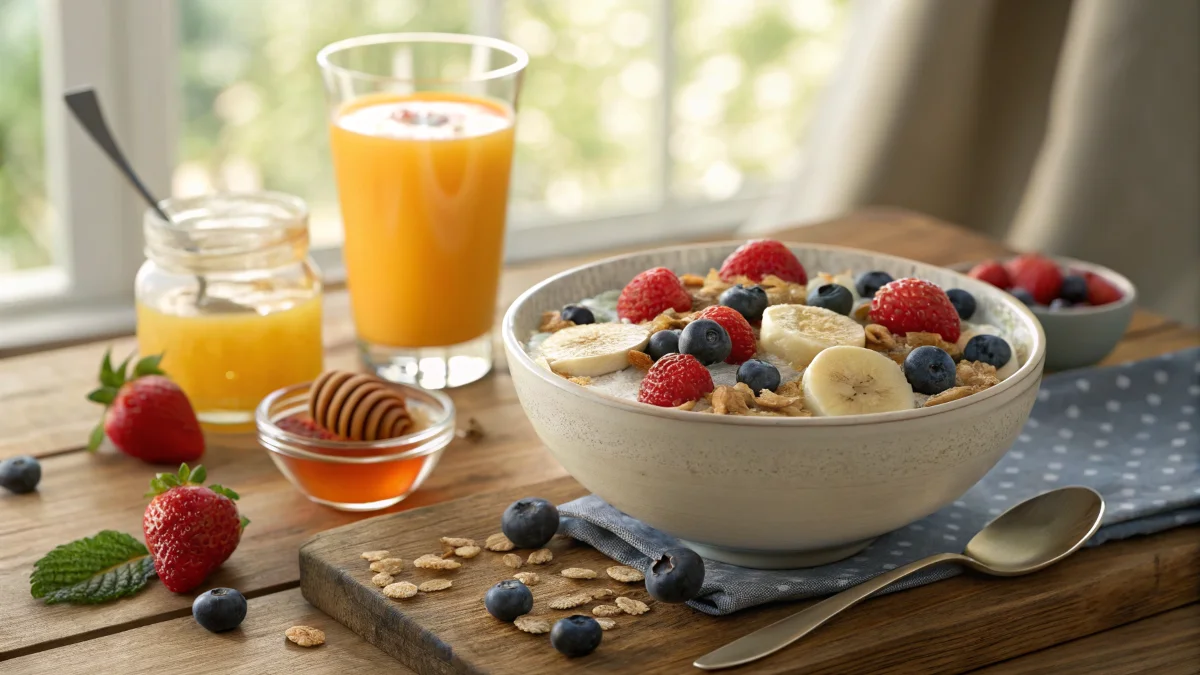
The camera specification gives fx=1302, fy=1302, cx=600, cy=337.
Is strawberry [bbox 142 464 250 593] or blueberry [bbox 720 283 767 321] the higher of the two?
blueberry [bbox 720 283 767 321]

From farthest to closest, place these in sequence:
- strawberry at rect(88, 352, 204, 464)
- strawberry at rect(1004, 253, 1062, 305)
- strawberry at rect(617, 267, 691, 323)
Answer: strawberry at rect(1004, 253, 1062, 305) → strawberry at rect(88, 352, 204, 464) → strawberry at rect(617, 267, 691, 323)

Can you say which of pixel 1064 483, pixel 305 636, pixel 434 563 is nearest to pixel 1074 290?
pixel 1064 483

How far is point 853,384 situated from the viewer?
86 centimetres

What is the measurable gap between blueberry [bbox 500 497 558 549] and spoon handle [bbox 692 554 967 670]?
0.19 m

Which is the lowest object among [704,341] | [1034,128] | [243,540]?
[243,540]

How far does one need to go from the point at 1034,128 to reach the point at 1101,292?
4.38 ft

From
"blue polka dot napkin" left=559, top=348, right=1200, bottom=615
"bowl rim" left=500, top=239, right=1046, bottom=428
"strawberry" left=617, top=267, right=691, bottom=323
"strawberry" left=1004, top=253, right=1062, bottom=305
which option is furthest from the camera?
"strawberry" left=1004, top=253, right=1062, bottom=305

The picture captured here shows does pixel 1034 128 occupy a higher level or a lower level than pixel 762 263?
lower

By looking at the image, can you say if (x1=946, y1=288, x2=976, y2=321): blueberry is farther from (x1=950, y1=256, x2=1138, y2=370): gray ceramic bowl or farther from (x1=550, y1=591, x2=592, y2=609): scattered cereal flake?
(x1=550, y1=591, x2=592, y2=609): scattered cereal flake

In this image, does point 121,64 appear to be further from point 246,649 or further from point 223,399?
point 246,649

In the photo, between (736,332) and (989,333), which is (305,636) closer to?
(736,332)

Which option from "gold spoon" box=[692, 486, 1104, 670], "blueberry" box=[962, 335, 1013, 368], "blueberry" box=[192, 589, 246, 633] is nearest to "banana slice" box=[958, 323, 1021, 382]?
"blueberry" box=[962, 335, 1013, 368]

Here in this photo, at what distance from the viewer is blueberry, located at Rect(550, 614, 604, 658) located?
81cm

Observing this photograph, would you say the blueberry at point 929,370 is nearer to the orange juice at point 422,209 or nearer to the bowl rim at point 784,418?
the bowl rim at point 784,418
